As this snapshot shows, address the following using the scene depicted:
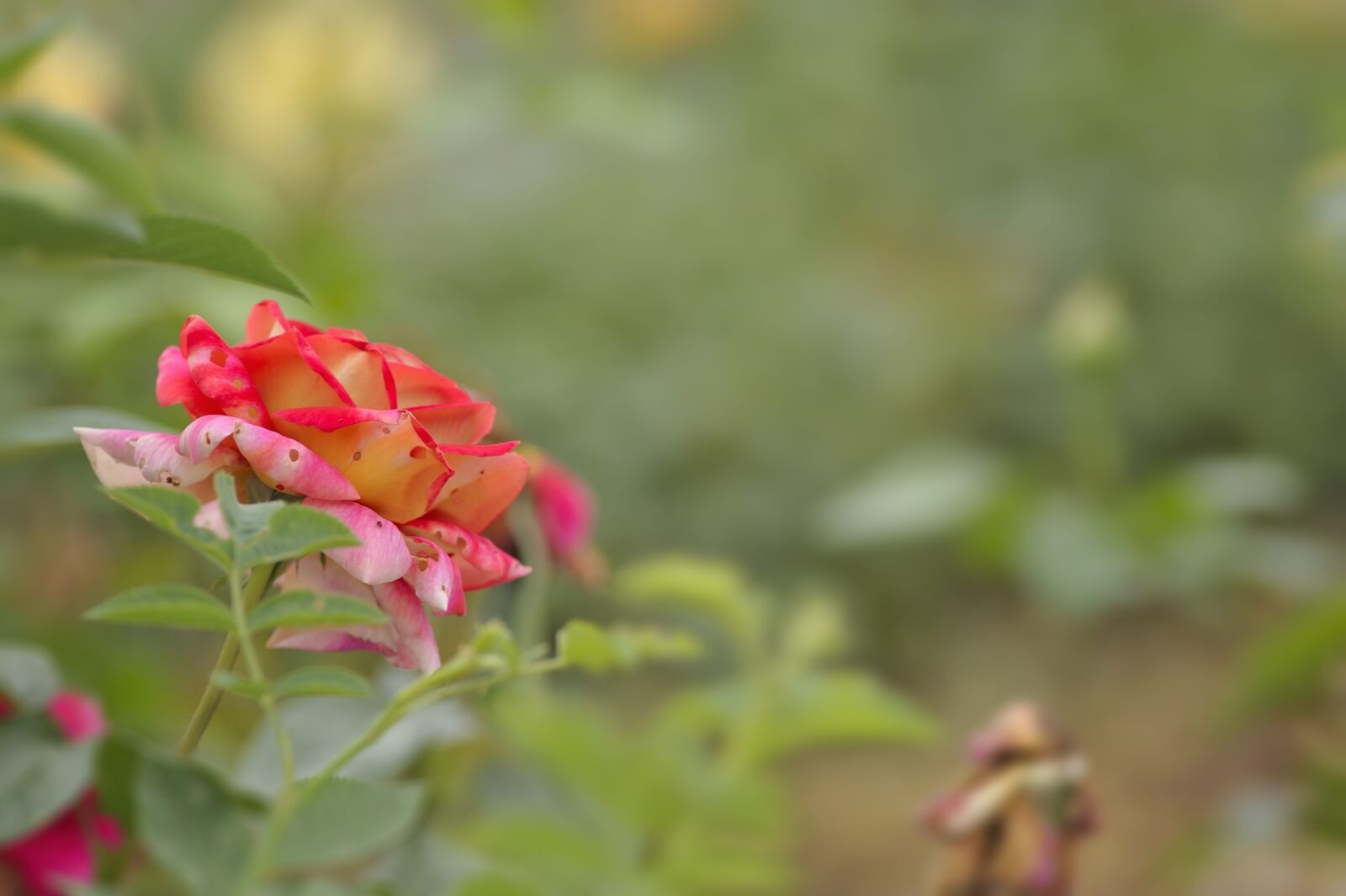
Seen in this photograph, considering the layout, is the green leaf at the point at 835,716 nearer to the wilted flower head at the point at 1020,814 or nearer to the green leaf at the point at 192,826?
the wilted flower head at the point at 1020,814

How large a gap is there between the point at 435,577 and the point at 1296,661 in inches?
22.7

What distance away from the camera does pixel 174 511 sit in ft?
0.75

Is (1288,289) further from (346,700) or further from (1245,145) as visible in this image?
(346,700)

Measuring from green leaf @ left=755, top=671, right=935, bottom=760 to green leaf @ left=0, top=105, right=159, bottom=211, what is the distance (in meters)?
0.29

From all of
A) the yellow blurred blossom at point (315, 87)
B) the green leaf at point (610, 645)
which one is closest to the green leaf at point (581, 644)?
the green leaf at point (610, 645)

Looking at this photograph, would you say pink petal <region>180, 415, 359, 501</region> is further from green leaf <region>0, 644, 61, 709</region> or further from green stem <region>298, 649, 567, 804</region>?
green leaf <region>0, 644, 61, 709</region>

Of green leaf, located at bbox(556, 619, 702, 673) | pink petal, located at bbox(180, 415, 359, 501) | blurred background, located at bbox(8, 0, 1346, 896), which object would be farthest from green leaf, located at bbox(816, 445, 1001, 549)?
pink petal, located at bbox(180, 415, 359, 501)

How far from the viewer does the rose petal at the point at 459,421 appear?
0.28 m

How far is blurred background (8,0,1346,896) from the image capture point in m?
0.87

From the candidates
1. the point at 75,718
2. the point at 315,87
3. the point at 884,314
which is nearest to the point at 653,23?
the point at 884,314

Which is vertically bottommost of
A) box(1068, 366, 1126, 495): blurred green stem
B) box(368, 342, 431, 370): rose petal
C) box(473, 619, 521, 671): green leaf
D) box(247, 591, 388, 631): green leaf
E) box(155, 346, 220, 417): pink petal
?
box(247, 591, 388, 631): green leaf

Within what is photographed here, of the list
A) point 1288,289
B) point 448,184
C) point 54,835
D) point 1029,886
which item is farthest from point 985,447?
point 54,835

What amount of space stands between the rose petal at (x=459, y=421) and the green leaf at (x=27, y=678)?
16cm

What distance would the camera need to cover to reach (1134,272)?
4.98 feet
